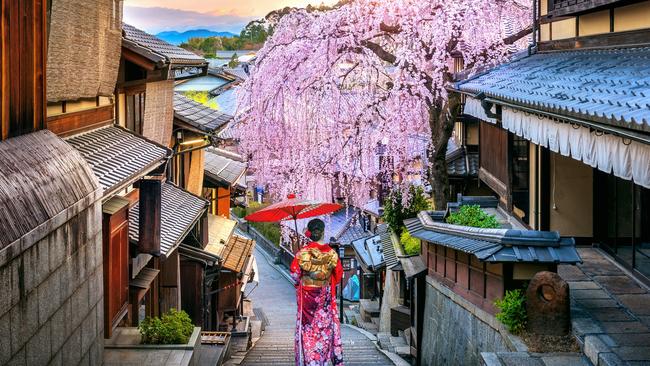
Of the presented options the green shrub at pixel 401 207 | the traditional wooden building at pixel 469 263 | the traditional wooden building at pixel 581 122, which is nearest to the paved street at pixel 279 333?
the traditional wooden building at pixel 469 263

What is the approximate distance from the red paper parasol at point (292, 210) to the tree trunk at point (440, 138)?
630cm

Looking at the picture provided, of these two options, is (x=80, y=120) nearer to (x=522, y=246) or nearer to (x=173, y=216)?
(x=173, y=216)

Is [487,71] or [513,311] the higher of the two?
[487,71]

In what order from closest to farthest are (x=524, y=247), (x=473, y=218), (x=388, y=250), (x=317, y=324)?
(x=524, y=247)
(x=317, y=324)
(x=473, y=218)
(x=388, y=250)

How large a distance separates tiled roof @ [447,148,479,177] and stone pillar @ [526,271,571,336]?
13806 mm

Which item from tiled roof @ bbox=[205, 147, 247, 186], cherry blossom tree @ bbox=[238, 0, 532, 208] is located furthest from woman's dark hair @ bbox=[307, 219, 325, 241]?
tiled roof @ bbox=[205, 147, 247, 186]

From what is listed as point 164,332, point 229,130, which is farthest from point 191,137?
point 229,130

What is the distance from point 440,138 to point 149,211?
7.80 m

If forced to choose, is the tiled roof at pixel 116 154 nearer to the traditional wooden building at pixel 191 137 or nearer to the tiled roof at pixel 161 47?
the tiled roof at pixel 161 47

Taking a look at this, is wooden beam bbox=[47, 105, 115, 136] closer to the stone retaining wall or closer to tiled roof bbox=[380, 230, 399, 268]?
the stone retaining wall

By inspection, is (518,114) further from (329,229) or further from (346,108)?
(329,229)

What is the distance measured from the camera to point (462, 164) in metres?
23.8

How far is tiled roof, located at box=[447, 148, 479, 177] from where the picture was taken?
23.0 metres

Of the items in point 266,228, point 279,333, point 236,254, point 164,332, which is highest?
point 164,332
